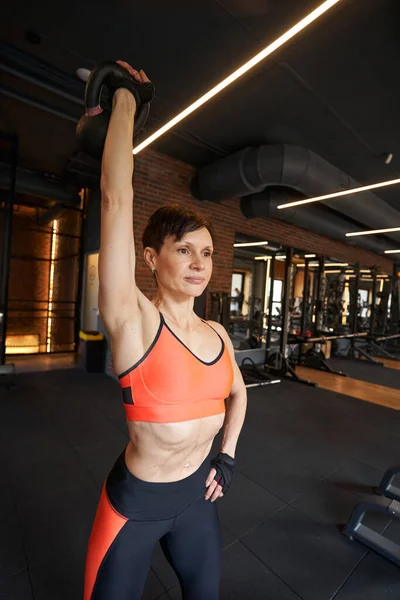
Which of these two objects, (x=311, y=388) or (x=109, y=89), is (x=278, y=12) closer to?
(x=109, y=89)

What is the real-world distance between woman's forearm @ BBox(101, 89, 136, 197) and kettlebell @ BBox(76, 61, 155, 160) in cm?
4

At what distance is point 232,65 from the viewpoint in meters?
1.84

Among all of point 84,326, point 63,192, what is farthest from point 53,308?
point 63,192

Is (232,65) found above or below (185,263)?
above

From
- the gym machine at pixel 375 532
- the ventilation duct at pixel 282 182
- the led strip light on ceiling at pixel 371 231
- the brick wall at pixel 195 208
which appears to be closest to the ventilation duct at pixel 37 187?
the brick wall at pixel 195 208

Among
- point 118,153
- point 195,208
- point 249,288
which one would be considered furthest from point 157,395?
point 249,288

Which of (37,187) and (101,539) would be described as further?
(37,187)

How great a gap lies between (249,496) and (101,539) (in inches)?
62.6

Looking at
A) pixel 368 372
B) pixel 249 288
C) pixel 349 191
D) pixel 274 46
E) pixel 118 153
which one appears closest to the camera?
pixel 118 153

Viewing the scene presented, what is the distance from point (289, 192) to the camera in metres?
5.45

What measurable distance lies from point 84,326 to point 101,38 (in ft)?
15.1

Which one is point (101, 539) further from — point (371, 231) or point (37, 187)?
point (371, 231)

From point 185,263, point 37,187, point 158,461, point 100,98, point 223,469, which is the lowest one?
point 223,469

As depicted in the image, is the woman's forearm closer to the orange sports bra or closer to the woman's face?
the woman's face
